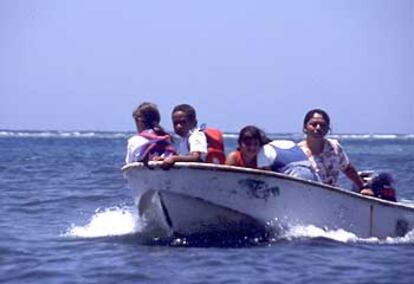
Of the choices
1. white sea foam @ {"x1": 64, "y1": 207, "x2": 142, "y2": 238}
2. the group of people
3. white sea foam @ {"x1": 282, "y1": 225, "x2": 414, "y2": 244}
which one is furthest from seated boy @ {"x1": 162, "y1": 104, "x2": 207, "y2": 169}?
white sea foam @ {"x1": 64, "y1": 207, "x2": 142, "y2": 238}

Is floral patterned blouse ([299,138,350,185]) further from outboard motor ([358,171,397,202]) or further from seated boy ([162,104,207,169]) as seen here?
seated boy ([162,104,207,169])

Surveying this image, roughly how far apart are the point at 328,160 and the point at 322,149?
14 centimetres

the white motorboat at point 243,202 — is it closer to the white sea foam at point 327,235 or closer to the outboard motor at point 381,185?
the white sea foam at point 327,235

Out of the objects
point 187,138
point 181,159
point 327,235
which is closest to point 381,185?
point 327,235

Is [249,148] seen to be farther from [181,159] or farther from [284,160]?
[181,159]

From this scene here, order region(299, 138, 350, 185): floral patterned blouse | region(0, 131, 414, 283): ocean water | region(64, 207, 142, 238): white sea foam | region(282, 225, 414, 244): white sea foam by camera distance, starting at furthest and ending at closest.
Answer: region(64, 207, 142, 238): white sea foam < region(299, 138, 350, 185): floral patterned blouse < region(282, 225, 414, 244): white sea foam < region(0, 131, 414, 283): ocean water

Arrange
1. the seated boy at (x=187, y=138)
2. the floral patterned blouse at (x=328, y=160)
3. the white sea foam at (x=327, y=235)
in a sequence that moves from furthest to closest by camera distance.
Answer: the floral patterned blouse at (x=328, y=160) → the white sea foam at (x=327, y=235) → the seated boy at (x=187, y=138)

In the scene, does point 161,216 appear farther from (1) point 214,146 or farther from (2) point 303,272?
(2) point 303,272

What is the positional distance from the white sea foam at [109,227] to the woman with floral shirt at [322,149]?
2.15 m

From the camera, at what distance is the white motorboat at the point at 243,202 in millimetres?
11406

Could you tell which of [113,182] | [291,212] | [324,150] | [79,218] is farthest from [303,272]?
[113,182]

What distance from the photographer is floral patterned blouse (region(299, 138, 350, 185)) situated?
1223 cm

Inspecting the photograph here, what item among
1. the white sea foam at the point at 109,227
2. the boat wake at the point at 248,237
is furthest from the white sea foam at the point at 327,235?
the white sea foam at the point at 109,227

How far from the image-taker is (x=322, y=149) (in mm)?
12258
